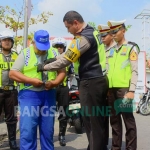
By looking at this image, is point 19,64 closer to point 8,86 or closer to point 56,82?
point 56,82

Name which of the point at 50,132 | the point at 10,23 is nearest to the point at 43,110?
the point at 50,132

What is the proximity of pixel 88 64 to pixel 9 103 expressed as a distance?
2.09m

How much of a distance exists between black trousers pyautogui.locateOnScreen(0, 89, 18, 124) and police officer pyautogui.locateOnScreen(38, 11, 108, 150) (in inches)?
66.5

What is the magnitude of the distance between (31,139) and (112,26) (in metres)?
2.09

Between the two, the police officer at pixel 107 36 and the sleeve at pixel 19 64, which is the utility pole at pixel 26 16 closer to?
the police officer at pixel 107 36

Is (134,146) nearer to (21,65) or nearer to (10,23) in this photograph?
(21,65)

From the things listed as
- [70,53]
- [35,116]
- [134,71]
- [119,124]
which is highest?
[70,53]

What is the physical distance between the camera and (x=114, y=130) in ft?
15.7

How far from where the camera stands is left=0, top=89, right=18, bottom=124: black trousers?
5.10 meters

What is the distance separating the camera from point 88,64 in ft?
11.8

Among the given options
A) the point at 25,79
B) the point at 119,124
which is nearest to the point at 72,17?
the point at 25,79

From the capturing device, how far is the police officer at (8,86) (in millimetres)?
5023

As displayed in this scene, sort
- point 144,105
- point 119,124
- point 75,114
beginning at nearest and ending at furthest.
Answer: point 119,124 → point 75,114 → point 144,105

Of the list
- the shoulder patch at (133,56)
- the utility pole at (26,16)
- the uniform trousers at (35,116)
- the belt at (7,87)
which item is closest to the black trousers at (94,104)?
the uniform trousers at (35,116)
